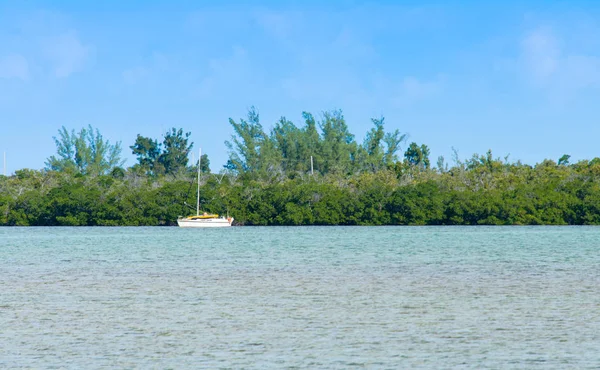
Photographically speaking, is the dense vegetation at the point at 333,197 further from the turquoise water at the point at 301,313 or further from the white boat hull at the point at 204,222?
the turquoise water at the point at 301,313

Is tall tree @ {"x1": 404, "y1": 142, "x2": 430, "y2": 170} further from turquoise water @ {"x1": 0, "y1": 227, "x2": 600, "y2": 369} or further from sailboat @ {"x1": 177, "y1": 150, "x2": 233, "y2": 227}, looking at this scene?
turquoise water @ {"x1": 0, "y1": 227, "x2": 600, "y2": 369}

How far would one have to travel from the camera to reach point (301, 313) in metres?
22.6

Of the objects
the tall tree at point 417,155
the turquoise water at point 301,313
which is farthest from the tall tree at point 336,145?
the turquoise water at point 301,313

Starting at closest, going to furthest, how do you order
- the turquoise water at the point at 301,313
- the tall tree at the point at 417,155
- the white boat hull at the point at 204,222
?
→ the turquoise water at the point at 301,313
the white boat hull at the point at 204,222
the tall tree at the point at 417,155

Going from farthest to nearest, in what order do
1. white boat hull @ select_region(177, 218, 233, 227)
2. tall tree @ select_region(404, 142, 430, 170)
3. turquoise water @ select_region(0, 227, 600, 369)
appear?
tall tree @ select_region(404, 142, 430, 170)
white boat hull @ select_region(177, 218, 233, 227)
turquoise water @ select_region(0, 227, 600, 369)

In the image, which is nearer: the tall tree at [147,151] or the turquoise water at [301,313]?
the turquoise water at [301,313]

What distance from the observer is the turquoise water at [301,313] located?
16.5 metres

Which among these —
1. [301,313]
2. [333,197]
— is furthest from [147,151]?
[301,313]

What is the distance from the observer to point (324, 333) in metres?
19.2

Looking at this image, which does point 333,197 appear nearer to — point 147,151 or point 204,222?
point 204,222

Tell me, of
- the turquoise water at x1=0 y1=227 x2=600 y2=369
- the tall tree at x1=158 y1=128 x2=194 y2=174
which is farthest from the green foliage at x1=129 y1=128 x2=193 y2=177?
the turquoise water at x1=0 y1=227 x2=600 y2=369

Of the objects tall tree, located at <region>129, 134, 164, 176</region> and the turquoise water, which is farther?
tall tree, located at <region>129, 134, 164, 176</region>

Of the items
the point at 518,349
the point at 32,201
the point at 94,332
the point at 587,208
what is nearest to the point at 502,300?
the point at 518,349

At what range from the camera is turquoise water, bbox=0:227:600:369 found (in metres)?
16.5
